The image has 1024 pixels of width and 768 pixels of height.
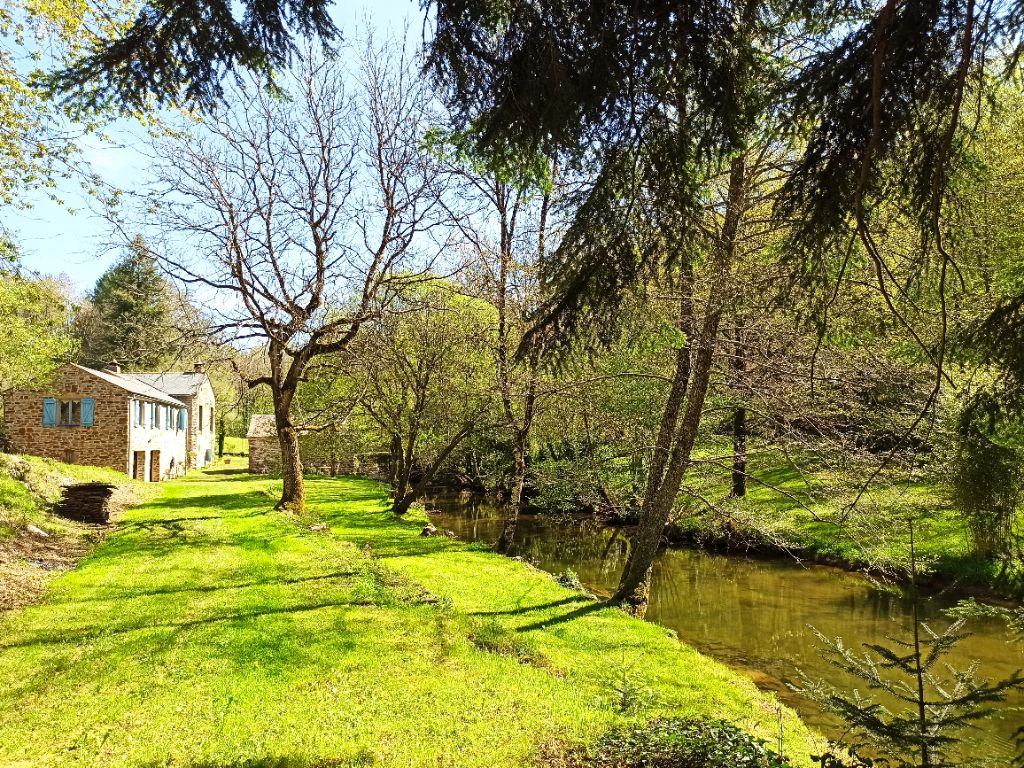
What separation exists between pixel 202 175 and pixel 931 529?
2067 centimetres

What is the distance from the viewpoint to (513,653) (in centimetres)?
780

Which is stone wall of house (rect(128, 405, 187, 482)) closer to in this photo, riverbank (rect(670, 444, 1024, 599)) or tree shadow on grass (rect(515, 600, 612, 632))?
riverbank (rect(670, 444, 1024, 599))

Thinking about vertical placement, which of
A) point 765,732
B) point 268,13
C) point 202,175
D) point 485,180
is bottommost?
point 765,732

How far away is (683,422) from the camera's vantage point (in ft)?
33.1

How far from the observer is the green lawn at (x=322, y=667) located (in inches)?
208

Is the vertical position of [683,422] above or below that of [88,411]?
below

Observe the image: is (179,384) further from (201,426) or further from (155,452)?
(155,452)

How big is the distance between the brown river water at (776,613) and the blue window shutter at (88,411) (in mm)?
16949

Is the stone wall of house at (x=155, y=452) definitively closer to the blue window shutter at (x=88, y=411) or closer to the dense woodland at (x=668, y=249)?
the blue window shutter at (x=88, y=411)

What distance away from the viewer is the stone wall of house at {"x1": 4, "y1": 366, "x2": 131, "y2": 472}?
24.9 m

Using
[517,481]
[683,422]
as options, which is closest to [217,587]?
[517,481]

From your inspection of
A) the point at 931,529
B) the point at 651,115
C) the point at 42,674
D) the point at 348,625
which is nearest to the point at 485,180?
the point at 348,625

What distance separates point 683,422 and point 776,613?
513cm

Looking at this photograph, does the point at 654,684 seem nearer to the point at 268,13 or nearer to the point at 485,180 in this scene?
the point at 268,13
